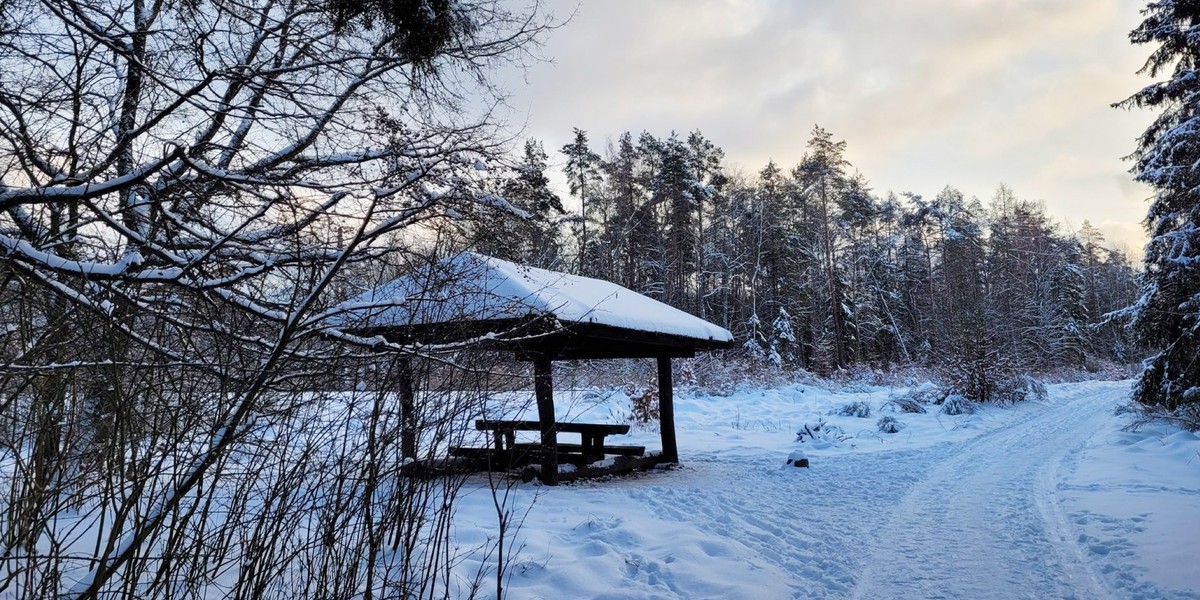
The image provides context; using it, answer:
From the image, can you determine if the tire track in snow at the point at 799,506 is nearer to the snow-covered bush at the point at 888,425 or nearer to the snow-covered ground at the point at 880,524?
the snow-covered ground at the point at 880,524

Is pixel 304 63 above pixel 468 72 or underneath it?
underneath

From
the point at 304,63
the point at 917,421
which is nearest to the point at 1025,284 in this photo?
the point at 917,421

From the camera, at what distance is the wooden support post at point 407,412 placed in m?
2.41

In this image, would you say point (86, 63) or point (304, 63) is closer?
point (86, 63)

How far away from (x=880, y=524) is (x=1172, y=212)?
964 centimetres

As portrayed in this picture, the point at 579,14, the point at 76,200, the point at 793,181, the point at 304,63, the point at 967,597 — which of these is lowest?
the point at 967,597

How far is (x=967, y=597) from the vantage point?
396 centimetres

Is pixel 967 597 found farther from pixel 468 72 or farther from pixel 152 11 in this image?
pixel 152 11

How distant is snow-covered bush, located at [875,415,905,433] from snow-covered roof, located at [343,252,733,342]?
14.8 ft

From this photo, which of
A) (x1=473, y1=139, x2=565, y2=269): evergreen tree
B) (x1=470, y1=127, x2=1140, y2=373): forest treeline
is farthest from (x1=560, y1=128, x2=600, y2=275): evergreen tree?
(x1=473, y1=139, x2=565, y2=269): evergreen tree

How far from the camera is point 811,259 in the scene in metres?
32.2

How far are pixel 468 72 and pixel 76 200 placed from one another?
2.27 meters

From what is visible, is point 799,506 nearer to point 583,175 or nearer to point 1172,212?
point 1172,212

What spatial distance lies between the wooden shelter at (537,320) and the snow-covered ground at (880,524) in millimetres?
849
